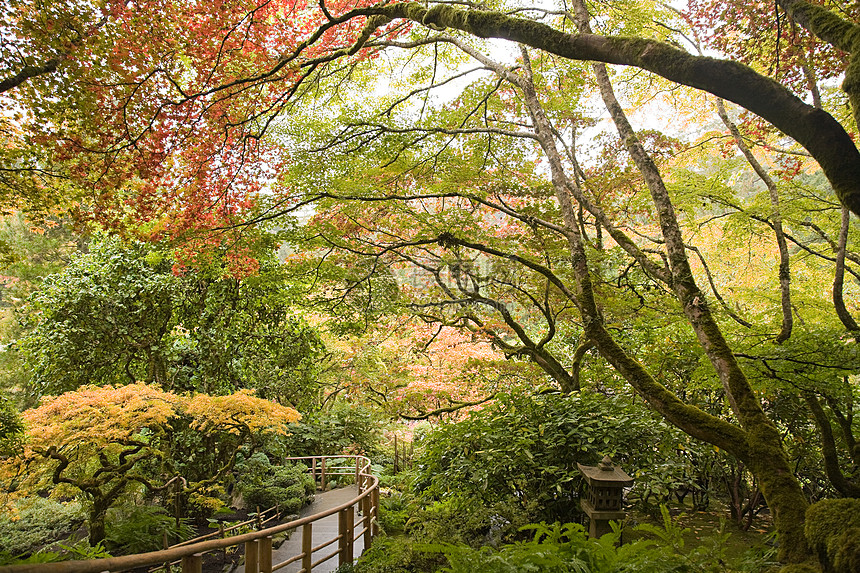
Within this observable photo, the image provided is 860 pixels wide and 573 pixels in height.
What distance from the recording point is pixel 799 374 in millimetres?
3604

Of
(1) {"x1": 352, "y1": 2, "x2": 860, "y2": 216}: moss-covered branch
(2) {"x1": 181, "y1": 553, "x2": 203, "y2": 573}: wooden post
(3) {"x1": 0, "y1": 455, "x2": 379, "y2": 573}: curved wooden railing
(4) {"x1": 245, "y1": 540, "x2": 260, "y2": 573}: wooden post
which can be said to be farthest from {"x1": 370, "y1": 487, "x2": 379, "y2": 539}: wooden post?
(1) {"x1": 352, "y1": 2, "x2": 860, "y2": 216}: moss-covered branch

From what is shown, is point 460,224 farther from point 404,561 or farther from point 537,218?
point 404,561

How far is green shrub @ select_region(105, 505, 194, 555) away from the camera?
598 cm

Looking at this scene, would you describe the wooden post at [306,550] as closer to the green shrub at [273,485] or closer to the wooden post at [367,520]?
the wooden post at [367,520]

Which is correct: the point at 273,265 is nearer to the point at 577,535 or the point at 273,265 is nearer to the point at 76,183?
the point at 76,183

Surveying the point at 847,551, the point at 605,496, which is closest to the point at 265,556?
the point at 605,496

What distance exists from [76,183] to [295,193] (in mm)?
2326

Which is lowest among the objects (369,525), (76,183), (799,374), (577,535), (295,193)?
(369,525)

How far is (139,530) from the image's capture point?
617 cm

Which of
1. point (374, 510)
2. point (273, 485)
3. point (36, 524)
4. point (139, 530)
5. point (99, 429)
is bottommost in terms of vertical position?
point (36, 524)

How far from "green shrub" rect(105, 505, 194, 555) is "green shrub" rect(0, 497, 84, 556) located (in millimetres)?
1745

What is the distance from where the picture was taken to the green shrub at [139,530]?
5980mm

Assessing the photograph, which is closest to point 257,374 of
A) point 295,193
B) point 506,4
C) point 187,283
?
point 187,283

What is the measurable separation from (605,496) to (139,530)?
654 cm
